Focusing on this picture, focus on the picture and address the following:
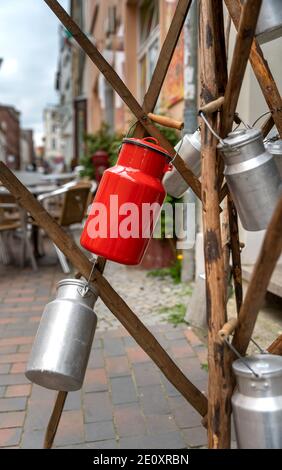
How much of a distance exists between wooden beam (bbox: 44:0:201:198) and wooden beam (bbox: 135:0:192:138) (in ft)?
0.15

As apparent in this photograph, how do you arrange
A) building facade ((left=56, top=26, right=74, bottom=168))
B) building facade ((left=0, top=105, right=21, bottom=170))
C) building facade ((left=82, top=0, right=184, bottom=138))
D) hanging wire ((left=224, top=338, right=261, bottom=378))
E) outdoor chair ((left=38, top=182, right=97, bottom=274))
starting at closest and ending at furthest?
hanging wire ((left=224, top=338, right=261, bottom=378)) < outdoor chair ((left=38, top=182, right=97, bottom=274)) < building facade ((left=82, top=0, right=184, bottom=138)) < building facade ((left=56, top=26, right=74, bottom=168)) < building facade ((left=0, top=105, right=21, bottom=170))

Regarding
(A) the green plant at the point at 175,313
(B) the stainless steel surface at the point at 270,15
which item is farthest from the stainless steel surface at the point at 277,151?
(A) the green plant at the point at 175,313

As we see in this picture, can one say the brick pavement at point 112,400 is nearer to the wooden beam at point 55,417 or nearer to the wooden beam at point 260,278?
the wooden beam at point 55,417

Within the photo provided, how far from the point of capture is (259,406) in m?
1.06

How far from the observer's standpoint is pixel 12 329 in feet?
10.5

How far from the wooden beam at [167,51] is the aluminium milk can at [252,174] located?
0.35 meters

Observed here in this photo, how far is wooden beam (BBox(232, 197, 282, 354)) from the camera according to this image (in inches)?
37.9

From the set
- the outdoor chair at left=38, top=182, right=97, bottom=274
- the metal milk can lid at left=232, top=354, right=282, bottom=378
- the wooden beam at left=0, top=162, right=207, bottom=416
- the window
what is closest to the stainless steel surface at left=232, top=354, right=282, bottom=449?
the metal milk can lid at left=232, top=354, right=282, bottom=378

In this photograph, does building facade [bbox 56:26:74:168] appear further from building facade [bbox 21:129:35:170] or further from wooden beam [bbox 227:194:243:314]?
building facade [bbox 21:129:35:170]

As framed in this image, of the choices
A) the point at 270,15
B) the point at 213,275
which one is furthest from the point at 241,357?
the point at 270,15

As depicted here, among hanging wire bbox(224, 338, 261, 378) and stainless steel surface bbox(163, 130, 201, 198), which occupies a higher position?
stainless steel surface bbox(163, 130, 201, 198)

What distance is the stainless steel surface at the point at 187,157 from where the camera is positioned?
4.96 ft

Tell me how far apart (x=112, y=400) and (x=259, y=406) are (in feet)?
4.22

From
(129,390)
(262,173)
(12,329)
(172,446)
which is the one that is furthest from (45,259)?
(262,173)
